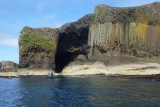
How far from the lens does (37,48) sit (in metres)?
79.8

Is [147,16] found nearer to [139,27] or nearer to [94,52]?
[139,27]

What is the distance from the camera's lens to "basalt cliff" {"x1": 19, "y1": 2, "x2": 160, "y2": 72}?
57469 millimetres

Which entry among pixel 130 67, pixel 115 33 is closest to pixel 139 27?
pixel 115 33

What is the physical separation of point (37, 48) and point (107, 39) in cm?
3506

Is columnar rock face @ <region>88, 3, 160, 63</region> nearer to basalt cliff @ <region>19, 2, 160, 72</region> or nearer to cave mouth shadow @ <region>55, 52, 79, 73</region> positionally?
basalt cliff @ <region>19, 2, 160, 72</region>

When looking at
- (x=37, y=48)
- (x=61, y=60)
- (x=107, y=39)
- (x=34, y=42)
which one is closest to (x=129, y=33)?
(x=107, y=39)

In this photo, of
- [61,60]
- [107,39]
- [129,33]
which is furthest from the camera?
[61,60]

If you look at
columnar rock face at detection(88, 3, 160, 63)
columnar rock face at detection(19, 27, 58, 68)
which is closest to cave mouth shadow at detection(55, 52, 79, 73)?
columnar rock face at detection(19, 27, 58, 68)

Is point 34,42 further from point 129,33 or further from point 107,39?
point 129,33

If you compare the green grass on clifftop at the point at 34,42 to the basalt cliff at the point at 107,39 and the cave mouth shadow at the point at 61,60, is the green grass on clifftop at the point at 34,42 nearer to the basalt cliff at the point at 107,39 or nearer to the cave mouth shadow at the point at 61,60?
the basalt cliff at the point at 107,39

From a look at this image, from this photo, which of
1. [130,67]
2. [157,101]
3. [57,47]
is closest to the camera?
[157,101]

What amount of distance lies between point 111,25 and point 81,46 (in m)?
19.0

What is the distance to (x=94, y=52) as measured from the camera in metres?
64.7

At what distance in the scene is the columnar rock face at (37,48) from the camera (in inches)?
3027
